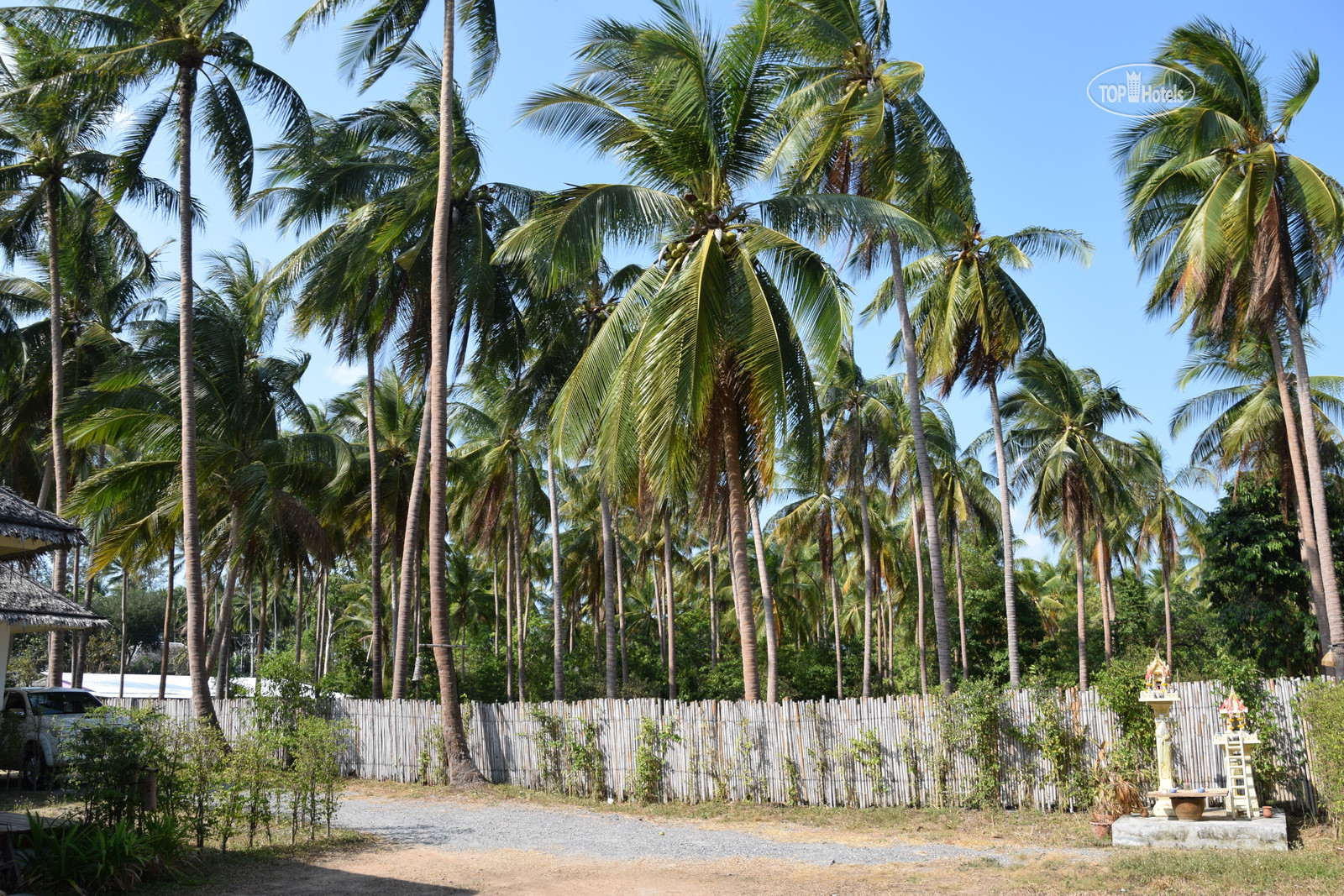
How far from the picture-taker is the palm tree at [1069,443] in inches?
1041

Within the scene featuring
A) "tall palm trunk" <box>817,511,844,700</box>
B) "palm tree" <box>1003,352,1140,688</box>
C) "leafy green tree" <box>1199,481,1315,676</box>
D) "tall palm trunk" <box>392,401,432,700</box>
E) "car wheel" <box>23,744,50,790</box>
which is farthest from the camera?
"tall palm trunk" <box>817,511,844,700</box>

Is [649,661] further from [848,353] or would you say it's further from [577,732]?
[577,732]

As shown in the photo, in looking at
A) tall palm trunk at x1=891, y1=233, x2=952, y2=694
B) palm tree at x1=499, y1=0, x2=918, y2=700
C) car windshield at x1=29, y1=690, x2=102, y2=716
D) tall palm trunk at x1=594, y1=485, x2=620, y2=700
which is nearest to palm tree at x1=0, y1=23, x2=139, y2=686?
car windshield at x1=29, y1=690, x2=102, y2=716

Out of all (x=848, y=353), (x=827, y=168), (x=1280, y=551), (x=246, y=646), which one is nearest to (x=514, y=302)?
(x=827, y=168)

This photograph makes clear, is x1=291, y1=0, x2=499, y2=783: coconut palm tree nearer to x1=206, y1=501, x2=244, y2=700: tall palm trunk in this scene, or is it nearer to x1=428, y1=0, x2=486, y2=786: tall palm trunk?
x1=428, y1=0, x2=486, y2=786: tall palm trunk

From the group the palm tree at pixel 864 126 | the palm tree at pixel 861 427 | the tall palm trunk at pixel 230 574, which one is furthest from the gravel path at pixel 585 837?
the palm tree at pixel 861 427

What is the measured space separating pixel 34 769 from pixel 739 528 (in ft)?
37.8

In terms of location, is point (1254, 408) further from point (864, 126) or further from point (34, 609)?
point (34, 609)

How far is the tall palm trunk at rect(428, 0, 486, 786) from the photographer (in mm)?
15422

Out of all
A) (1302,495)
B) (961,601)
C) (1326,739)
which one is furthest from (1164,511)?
(1326,739)

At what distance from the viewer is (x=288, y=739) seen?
11.0 m

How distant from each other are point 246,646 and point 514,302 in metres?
64.3

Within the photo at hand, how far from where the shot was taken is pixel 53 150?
1955 cm

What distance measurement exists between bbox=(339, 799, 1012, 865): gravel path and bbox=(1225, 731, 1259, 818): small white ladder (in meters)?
2.76
